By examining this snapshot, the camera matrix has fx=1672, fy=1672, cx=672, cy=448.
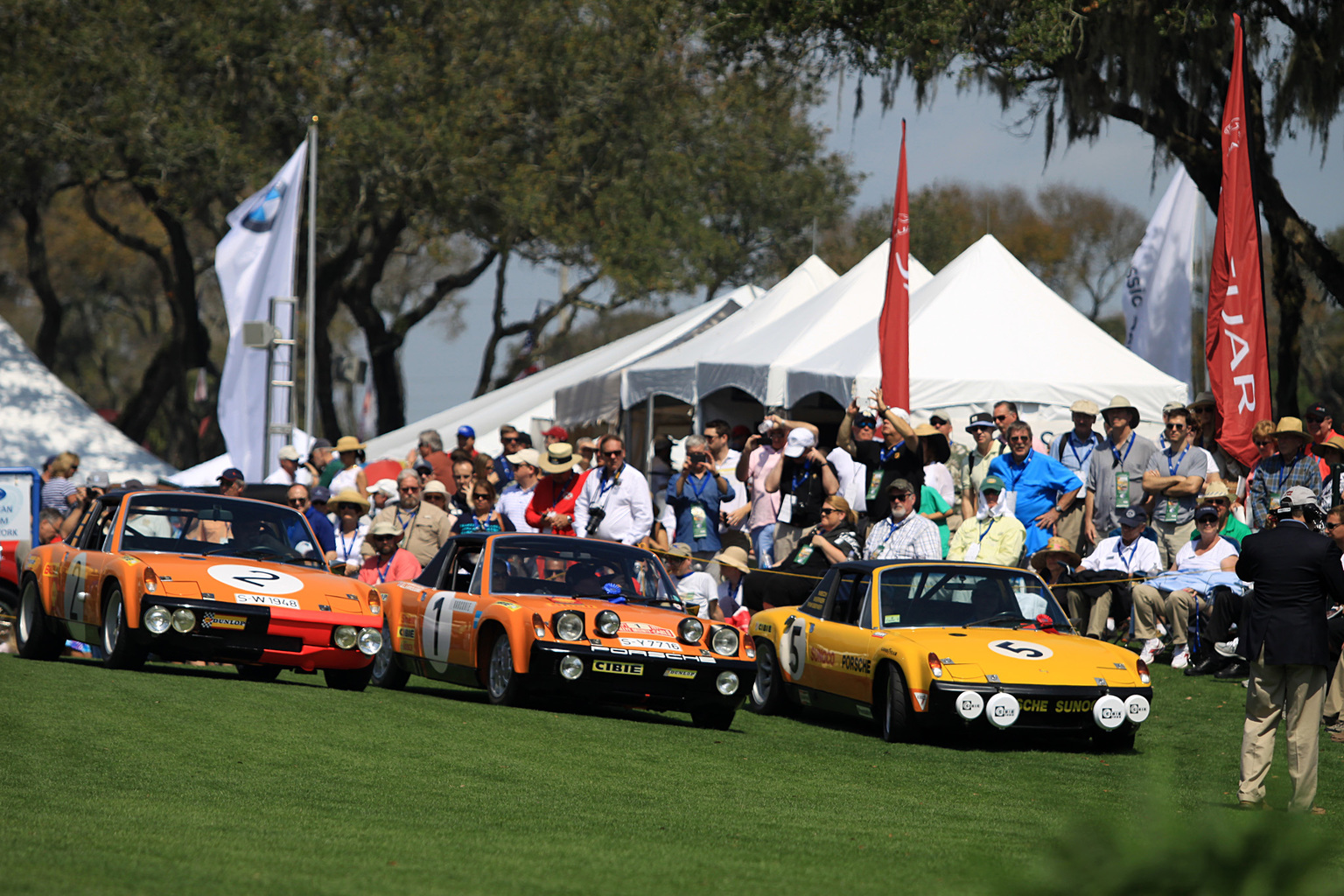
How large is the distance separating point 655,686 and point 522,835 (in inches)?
192

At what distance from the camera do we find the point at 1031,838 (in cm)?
730

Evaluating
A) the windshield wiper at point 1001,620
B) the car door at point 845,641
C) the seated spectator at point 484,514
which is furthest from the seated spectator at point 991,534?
the seated spectator at point 484,514

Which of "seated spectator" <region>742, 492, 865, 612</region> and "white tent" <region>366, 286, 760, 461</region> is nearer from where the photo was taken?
"seated spectator" <region>742, 492, 865, 612</region>

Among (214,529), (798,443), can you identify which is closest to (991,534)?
(798,443)

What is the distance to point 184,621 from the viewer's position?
12406mm

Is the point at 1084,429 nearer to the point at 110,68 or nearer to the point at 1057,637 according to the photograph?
the point at 1057,637

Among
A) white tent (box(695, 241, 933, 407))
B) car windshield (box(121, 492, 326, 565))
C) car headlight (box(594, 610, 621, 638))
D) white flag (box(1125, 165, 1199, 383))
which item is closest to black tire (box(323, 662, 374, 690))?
car windshield (box(121, 492, 326, 565))

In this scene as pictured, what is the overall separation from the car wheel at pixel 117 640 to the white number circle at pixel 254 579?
0.73 meters

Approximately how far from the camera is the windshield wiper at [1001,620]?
1215cm

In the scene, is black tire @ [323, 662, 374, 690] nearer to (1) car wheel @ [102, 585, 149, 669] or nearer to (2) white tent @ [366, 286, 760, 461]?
(1) car wheel @ [102, 585, 149, 669]

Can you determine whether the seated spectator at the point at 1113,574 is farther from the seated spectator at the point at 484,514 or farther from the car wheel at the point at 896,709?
the seated spectator at the point at 484,514

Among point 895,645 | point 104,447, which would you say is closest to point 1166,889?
point 895,645

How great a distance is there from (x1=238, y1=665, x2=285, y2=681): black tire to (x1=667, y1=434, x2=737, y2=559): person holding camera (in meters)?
→ 4.21

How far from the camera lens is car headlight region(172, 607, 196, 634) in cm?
1241
